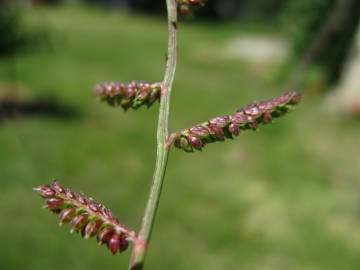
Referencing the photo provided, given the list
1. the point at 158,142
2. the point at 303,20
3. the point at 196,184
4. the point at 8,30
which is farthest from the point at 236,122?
the point at 303,20

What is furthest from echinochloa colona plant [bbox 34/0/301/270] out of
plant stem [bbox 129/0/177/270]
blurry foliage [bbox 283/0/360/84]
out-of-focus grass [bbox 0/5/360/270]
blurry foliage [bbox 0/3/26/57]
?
blurry foliage [bbox 283/0/360/84]

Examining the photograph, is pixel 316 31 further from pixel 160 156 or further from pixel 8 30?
pixel 160 156

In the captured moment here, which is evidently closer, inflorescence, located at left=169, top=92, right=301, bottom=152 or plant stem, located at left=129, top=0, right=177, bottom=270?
plant stem, located at left=129, top=0, right=177, bottom=270

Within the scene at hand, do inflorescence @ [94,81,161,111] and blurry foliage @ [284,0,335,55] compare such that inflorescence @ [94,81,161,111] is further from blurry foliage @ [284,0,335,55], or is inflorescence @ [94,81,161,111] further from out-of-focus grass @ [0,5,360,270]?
blurry foliage @ [284,0,335,55]

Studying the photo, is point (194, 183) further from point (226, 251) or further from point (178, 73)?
point (178, 73)

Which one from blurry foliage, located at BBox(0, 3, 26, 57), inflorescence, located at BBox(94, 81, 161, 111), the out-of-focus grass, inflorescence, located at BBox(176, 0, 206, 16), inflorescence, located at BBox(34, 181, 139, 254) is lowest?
the out-of-focus grass

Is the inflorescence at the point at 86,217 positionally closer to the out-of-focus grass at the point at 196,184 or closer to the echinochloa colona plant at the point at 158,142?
the echinochloa colona plant at the point at 158,142
